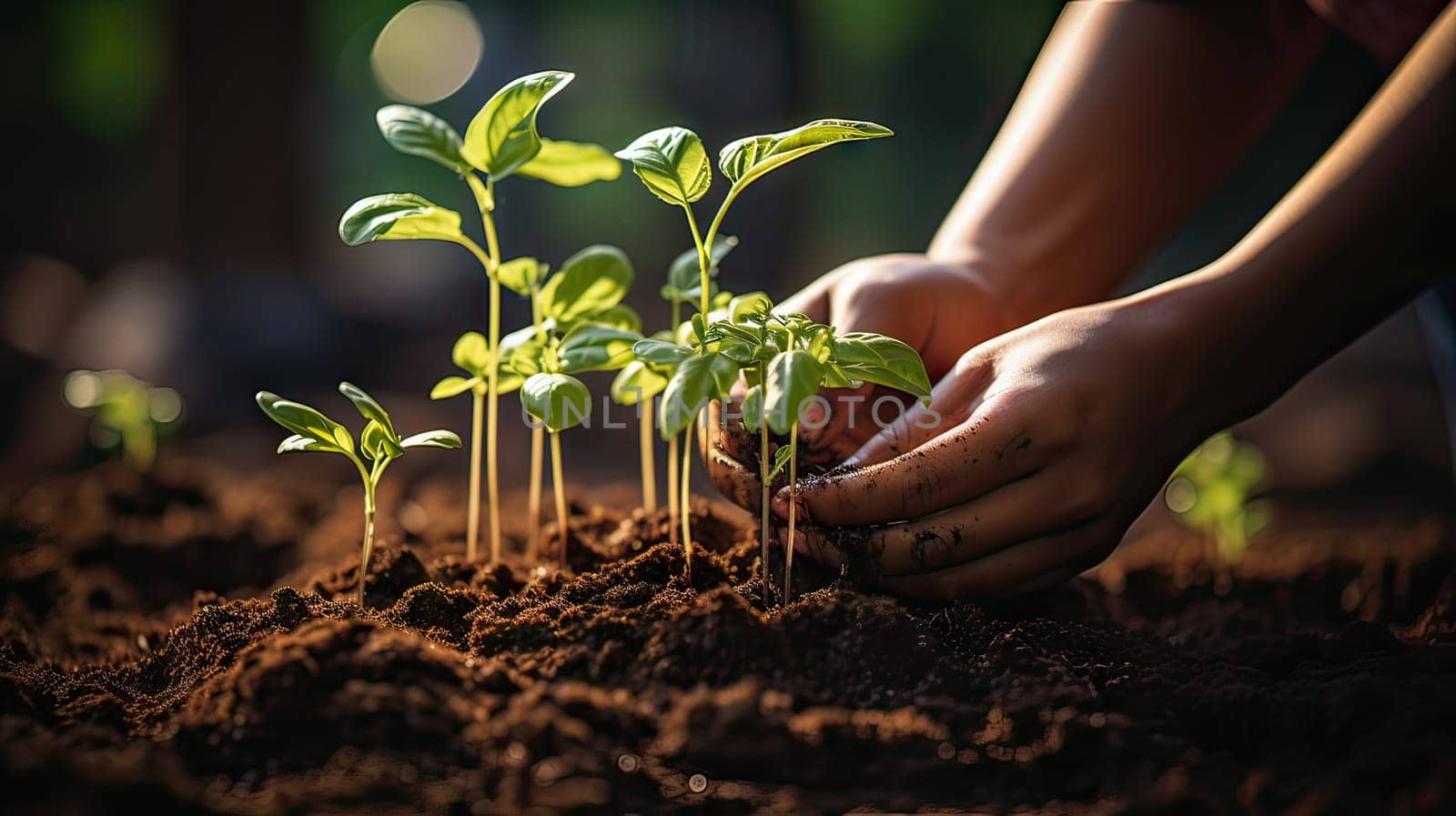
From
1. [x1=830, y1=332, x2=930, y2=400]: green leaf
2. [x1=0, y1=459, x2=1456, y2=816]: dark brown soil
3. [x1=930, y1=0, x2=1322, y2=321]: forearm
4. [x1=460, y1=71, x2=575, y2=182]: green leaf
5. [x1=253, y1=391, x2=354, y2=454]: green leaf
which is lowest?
[x1=0, y1=459, x2=1456, y2=816]: dark brown soil

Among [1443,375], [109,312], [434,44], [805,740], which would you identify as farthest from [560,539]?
[434,44]

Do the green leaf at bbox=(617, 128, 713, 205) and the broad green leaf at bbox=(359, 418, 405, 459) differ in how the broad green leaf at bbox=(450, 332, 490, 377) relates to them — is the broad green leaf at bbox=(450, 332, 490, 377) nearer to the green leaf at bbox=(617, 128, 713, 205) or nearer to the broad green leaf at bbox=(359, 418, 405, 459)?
the broad green leaf at bbox=(359, 418, 405, 459)

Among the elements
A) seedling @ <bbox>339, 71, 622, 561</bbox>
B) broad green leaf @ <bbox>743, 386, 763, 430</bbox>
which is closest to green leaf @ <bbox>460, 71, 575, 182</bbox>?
seedling @ <bbox>339, 71, 622, 561</bbox>

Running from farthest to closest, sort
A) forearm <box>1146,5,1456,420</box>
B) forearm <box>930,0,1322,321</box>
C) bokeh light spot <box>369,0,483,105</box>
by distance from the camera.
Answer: bokeh light spot <box>369,0,483,105</box>, forearm <box>930,0,1322,321</box>, forearm <box>1146,5,1456,420</box>

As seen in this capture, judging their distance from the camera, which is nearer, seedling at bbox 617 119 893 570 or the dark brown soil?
the dark brown soil

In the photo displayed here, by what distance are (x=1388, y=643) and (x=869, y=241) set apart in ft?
16.3

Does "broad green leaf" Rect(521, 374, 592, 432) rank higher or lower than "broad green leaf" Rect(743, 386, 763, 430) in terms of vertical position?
higher

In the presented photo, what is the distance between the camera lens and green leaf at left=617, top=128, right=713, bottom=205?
33.1 inches

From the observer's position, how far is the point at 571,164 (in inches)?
43.1

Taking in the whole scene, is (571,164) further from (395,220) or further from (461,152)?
(395,220)

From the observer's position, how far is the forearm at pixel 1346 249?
865mm

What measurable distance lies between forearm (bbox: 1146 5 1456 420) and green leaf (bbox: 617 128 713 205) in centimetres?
46

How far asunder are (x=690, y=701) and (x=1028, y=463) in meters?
0.39

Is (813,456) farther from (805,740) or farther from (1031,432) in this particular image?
(805,740)
